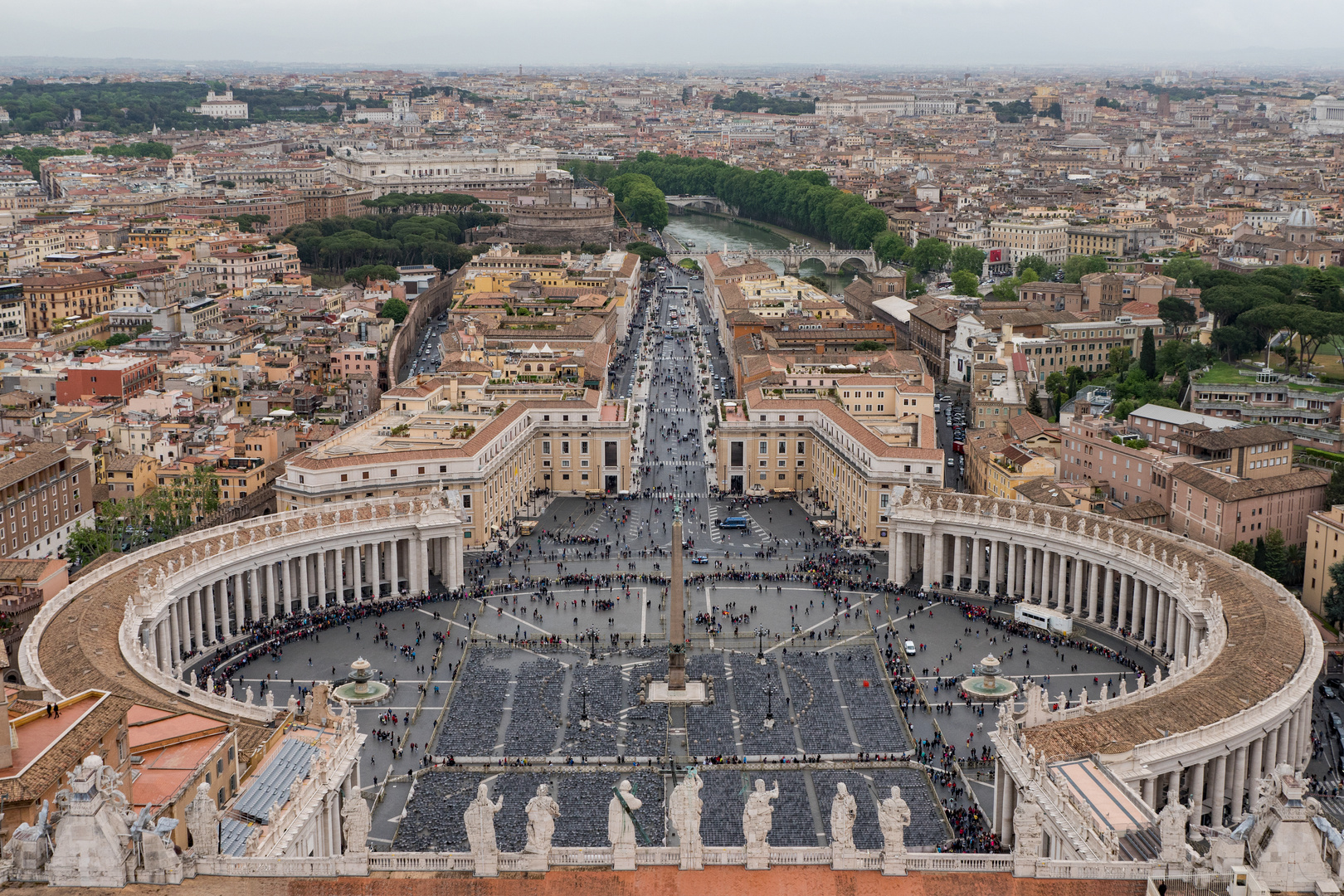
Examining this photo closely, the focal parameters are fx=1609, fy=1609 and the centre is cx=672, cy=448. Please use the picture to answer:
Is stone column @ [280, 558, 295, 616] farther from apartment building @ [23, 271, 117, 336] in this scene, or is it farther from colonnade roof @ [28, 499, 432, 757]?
apartment building @ [23, 271, 117, 336]

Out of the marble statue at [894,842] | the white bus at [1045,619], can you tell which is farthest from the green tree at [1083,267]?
the marble statue at [894,842]

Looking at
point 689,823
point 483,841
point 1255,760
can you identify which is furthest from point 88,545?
point 1255,760

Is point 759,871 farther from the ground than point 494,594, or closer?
farther from the ground

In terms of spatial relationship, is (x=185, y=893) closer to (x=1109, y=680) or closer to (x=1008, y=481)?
(x=1109, y=680)

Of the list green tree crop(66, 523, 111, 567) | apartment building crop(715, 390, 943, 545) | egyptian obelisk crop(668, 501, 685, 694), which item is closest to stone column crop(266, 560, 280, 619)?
green tree crop(66, 523, 111, 567)

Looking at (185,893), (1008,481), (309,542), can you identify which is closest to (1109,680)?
(1008,481)

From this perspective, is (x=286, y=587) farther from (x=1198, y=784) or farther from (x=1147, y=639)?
(x=1198, y=784)

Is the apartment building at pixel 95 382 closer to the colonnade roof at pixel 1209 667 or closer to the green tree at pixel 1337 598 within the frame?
the colonnade roof at pixel 1209 667
